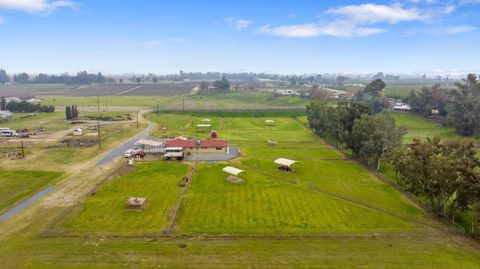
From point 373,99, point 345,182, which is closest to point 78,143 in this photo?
point 345,182

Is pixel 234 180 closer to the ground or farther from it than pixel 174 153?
closer to the ground

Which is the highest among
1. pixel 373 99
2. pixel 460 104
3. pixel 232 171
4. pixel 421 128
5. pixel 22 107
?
pixel 373 99

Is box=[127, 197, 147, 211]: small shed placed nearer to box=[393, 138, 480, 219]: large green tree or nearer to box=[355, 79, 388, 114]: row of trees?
box=[393, 138, 480, 219]: large green tree

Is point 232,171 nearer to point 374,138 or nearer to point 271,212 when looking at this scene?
point 271,212

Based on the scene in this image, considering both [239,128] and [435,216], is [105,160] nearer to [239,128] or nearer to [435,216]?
[239,128]

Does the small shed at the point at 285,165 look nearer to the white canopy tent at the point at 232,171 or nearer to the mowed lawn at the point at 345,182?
the mowed lawn at the point at 345,182

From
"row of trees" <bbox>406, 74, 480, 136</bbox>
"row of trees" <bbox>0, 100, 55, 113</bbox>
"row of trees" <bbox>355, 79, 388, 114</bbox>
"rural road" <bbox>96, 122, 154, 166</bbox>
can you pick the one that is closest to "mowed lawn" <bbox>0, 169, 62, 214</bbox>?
"rural road" <bbox>96, 122, 154, 166</bbox>

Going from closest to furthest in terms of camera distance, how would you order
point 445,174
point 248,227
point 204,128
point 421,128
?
point 445,174
point 248,227
point 204,128
point 421,128
